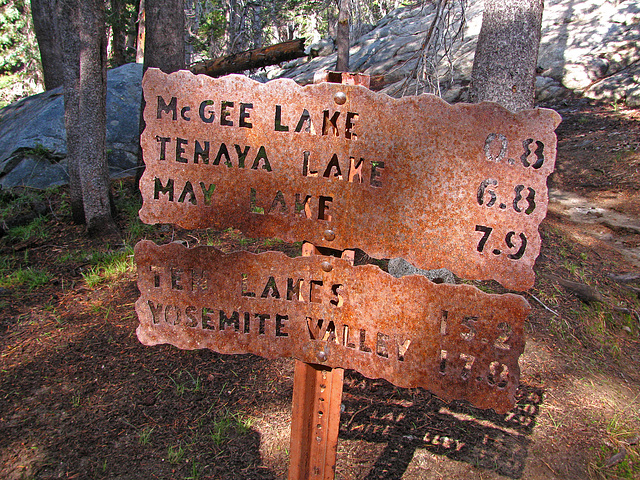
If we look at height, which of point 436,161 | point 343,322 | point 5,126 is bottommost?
point 343,322

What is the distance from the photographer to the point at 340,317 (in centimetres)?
160

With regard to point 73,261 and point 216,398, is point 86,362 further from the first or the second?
point 73,261

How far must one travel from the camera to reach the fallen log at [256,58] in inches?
267

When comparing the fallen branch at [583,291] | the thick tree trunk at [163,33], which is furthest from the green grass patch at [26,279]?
the fallen branch at [583,291]

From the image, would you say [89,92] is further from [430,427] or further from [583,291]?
[583,291]

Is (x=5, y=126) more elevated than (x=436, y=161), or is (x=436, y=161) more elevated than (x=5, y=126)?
(x=5, y=126)

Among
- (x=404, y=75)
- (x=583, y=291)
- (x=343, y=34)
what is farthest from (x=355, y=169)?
(x=343, y=34)

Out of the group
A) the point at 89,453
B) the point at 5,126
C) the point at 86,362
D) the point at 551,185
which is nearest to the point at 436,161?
the point at 89,453

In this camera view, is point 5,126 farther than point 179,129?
Yes

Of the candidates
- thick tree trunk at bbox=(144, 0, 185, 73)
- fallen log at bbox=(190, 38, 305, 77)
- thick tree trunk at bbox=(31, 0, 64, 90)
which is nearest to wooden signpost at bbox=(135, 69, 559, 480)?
thick tree trunk at bbox=(144, 0, 185, 73)

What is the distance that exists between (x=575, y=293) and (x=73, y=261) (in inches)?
207

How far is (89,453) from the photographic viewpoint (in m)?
2.79

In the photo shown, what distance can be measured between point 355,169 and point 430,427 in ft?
7.41

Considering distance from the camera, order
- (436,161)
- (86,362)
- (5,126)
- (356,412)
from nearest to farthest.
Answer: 1. (436,161)
2. (356,412)
3. (86,362)
4. (5,126)
